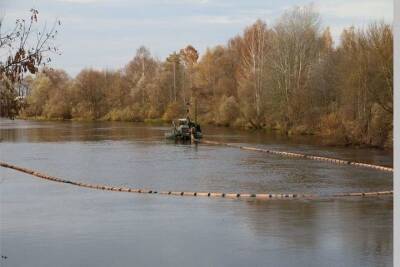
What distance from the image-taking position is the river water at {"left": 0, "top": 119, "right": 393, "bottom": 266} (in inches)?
345

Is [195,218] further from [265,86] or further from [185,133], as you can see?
[265,86]

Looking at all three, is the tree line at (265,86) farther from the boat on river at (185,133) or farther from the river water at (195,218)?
the boat on river at (185,133)

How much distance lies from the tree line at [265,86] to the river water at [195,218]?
2420mm

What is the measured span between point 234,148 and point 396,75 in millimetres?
25714

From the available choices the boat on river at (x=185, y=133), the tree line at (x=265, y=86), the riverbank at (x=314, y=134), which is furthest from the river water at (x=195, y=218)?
the boat on river at (x=185, y=133)

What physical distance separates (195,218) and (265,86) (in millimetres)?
30361

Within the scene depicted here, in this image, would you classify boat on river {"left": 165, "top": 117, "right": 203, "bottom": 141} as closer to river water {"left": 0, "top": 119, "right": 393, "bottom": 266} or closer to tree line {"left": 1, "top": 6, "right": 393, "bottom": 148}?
tree line {"left": 1, "top": 6, "right": 393, "bottom": 148}

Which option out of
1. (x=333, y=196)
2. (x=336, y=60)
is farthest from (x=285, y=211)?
(x=336, y=60)

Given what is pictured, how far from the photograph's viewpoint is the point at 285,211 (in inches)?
478

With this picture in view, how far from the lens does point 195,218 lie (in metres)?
11.6

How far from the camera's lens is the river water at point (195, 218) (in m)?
8.77

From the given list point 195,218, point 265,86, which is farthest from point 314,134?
point 195,218

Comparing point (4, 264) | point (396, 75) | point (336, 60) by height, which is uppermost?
point (336, 60)

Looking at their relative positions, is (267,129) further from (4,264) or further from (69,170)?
(4,264)
